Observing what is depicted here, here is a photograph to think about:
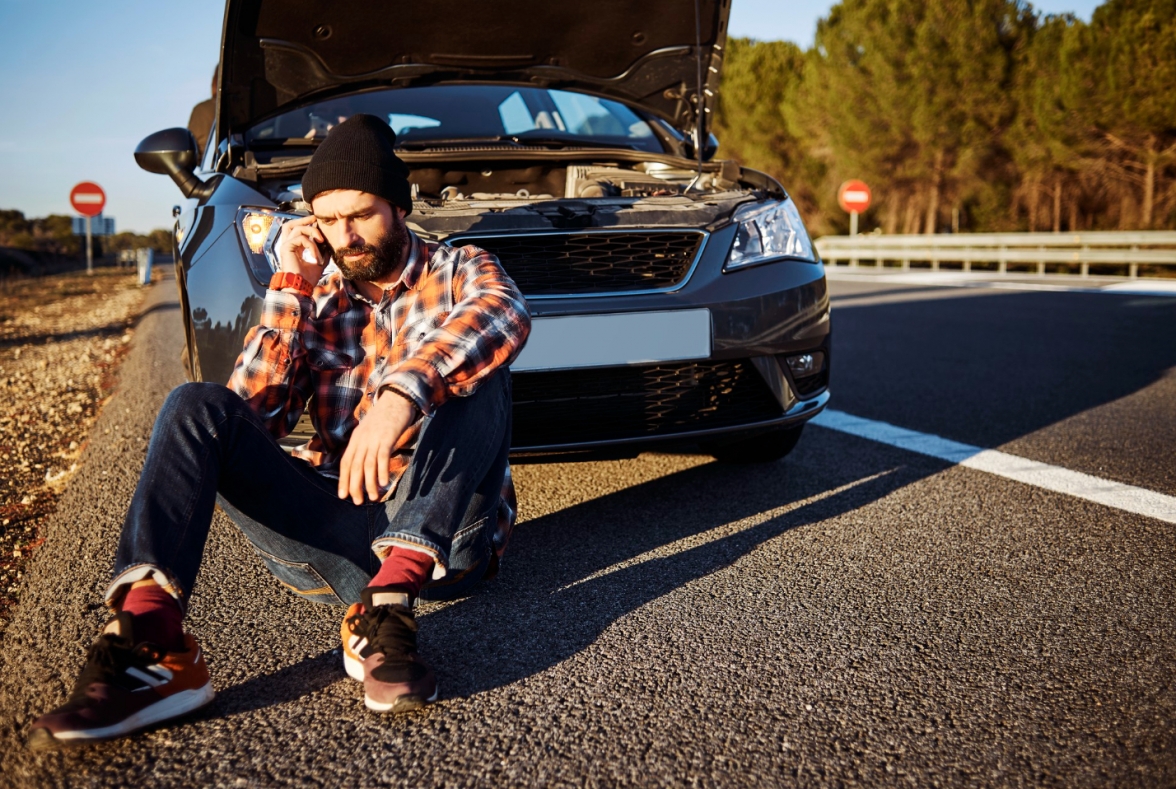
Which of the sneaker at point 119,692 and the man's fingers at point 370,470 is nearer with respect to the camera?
the sneaker at point 119,692

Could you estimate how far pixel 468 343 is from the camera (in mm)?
2041

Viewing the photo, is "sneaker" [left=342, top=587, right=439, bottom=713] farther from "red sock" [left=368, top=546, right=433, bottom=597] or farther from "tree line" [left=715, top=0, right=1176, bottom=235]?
"tree line" [left=715, top=0, right=1176, bottom=235]

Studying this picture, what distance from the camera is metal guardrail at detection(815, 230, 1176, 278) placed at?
15141mm

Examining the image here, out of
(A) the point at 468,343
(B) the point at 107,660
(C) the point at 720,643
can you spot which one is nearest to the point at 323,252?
(A) the point at 468,343

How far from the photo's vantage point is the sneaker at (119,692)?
5.35 ft

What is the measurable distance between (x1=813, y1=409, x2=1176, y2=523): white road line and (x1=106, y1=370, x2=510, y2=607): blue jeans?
6.97 ft

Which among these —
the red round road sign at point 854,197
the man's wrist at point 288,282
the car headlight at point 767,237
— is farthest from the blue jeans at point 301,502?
the red round road sign at point 854,197

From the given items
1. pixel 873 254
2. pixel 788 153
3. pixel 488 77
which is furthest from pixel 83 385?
pixel 788 153

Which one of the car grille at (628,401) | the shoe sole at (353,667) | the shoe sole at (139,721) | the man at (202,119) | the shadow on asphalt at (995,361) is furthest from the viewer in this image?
the shadow on asphalt at (995,361)

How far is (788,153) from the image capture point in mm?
40656

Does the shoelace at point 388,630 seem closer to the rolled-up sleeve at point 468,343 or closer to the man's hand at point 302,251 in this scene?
the rolled-up sleeve at point 468,343

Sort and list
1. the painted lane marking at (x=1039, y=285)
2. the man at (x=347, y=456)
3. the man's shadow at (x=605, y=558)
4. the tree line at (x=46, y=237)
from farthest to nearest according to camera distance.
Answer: the tree line at (x=46, y=237) → the painted lane marking at (x=1039, y=285) → the man's shadow at (x=605, y=558) → the man at (x=347, y=456)

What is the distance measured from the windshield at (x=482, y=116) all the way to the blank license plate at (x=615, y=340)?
1.49 metres

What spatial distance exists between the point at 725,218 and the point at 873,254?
20.8 metres
